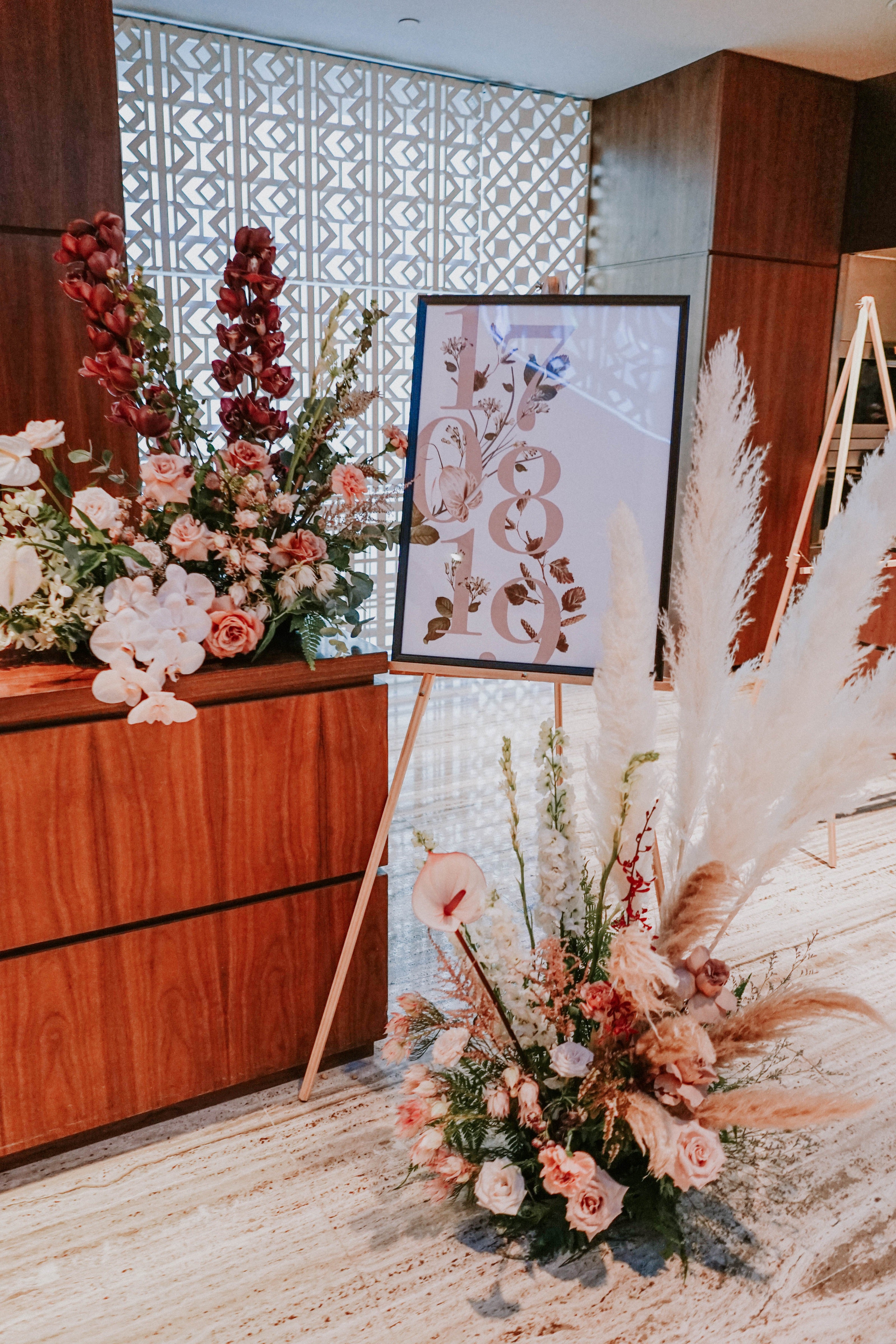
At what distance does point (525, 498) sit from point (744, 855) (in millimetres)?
853

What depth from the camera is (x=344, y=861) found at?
2.04m

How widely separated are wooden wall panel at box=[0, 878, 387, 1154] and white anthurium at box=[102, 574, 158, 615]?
584 millimetres

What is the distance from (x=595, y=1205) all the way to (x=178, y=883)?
0.89 metres

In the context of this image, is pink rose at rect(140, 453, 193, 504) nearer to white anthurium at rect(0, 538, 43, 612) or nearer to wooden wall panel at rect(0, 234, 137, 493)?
white anthurium at rect(0, 538, 43, 612)

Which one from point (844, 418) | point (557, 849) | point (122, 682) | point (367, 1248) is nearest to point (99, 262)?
point (122, 682)

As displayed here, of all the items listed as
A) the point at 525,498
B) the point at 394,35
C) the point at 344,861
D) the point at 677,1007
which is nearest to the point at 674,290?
the point at 394,35

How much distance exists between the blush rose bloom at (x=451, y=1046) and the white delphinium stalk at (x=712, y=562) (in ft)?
1.72

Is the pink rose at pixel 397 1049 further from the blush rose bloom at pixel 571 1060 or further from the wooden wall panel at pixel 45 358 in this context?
the wooden wall panel at pixel 45 358

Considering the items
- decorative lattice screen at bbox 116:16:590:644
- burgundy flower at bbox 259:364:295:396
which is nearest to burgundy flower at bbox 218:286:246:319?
burgundy flower at bbox 259:364:295:396

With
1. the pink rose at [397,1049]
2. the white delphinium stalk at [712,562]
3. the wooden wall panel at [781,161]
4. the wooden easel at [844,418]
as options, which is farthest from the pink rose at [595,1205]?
the wooden wall panel at [781,161]

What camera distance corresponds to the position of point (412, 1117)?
63.4 inches

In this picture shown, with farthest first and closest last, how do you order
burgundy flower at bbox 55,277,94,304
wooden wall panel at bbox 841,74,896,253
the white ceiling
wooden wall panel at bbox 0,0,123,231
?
wooden wall panel at bbox 841,74,896,253 < the white ceiling < wooden wall panel at bbox 0,0,123,231 < burgundy flower at bbox 55,277,94,304

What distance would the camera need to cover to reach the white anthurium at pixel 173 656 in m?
1.71

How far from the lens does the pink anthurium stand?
137 centimetres
